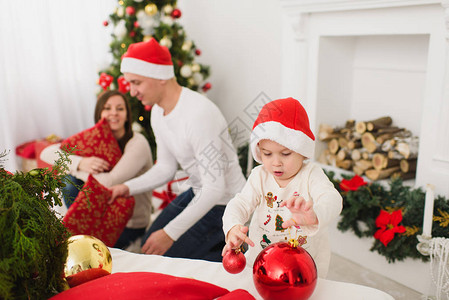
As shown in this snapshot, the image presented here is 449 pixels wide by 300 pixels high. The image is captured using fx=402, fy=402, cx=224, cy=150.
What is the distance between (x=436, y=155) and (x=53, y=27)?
3.33 m

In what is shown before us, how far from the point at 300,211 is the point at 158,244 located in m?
0.94

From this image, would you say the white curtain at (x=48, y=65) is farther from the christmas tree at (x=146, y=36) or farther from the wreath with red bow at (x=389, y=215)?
the wreath with red bow at (x=389, y=215)

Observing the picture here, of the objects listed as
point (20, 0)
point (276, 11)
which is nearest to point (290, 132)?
point (276, 11)

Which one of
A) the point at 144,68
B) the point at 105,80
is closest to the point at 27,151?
the point at 105,80

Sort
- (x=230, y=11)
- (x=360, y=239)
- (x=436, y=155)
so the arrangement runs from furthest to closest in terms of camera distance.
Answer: (x=230, y=11) → (x=360, y=239) → (x=436, y=155)

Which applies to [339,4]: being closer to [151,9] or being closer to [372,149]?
[372,149]

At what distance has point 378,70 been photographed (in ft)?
8.94

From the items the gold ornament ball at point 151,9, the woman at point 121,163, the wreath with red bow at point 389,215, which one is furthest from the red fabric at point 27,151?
the wreath with red bow at point 389,215

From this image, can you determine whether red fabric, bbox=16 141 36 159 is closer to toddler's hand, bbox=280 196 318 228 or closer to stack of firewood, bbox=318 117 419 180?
stack of firewood, bbox=318 117 419 180

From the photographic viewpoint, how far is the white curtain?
3.46m

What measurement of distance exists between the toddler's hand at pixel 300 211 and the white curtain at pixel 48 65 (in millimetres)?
2894

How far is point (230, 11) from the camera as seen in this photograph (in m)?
3.54

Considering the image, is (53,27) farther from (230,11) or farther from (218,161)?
(218,161)

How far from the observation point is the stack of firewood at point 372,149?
2.42 meters
